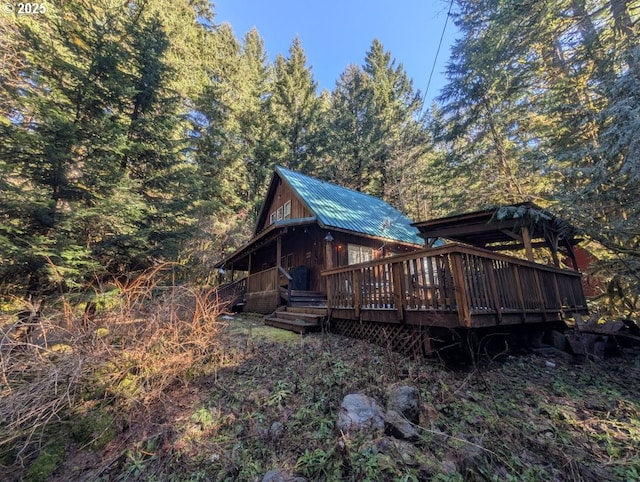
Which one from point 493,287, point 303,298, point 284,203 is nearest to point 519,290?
point 493,287

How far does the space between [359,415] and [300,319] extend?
4.70 meters

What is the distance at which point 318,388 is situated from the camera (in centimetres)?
407

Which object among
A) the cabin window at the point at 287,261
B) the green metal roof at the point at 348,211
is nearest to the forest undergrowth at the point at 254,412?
the green metal roof at the point at 348,211

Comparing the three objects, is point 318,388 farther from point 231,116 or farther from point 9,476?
point 231,116

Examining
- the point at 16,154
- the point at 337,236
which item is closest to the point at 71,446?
the point at 16,154

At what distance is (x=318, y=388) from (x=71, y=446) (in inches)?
124

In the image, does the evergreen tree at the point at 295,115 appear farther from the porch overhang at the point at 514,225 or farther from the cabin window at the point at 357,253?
the porch overhang at the point at 514,225

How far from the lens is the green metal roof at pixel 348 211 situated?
11352 mm

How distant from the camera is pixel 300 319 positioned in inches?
303

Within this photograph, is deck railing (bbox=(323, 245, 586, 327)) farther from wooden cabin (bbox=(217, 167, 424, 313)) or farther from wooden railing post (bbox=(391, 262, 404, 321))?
wooden cabin (bbox=(217, 167, 424, 313))

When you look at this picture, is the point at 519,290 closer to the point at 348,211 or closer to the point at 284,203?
the point at 348,211

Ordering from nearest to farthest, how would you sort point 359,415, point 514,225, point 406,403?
point 359,415 < point 406,403 < point 514,225

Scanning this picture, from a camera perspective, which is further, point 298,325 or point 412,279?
point 298,325

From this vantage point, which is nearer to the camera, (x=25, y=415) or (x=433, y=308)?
(x=25, y=415)
